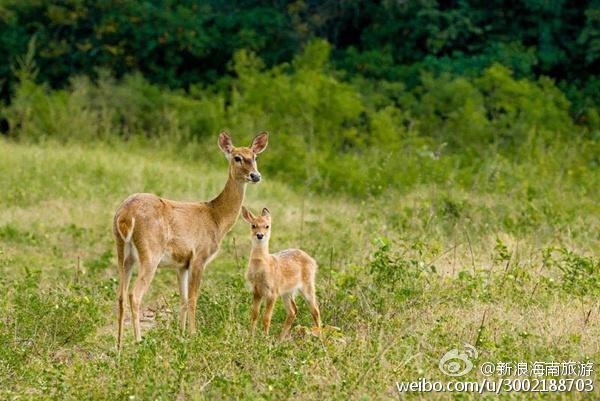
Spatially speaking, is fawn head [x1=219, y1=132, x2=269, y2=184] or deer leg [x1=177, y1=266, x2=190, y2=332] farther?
fawn head [x1=219, y1=132, x2=269, y2=184]

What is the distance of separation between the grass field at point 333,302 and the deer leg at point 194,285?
0.50ft

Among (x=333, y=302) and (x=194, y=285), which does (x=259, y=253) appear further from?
(x=333, y=302)

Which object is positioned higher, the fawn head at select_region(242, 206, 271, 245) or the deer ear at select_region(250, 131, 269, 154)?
the deer ear at select_region(250, 131, 269, 154)

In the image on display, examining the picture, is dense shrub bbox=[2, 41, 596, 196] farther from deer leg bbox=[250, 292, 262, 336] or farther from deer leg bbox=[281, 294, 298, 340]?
deer leg bbox=[250, 292, 262, 336]

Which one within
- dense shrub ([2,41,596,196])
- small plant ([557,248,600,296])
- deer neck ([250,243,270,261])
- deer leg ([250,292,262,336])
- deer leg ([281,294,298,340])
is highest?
deer neck ([250,243,270,261])

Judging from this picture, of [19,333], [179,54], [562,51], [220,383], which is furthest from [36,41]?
[220,383]

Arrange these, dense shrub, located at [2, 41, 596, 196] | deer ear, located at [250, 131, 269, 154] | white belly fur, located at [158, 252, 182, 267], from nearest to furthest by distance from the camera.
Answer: white belly fur, located at [158, 252, 182, 267] < deer ear, located at [250, 131, 269, 154] < dense shrub, located at [2, 41, 596, 196]

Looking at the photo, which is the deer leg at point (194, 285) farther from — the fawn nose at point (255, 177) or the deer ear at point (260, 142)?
the deer ear at point (260, 142)

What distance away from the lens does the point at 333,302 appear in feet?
29.7

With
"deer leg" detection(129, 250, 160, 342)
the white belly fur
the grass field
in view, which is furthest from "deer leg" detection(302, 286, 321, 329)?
"deer leg" detection(129, 250, 160, 342)

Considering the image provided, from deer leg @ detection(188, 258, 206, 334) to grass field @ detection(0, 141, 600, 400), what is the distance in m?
0.15

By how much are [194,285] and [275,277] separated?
2.11 feet

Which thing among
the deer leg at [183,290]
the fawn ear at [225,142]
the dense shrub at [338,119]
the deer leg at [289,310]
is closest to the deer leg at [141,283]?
the deer leg at [183,290]

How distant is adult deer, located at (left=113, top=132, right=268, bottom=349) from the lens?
27.6 feet
